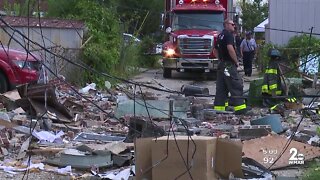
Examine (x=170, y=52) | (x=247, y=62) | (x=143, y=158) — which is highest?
(x=143, y=158)

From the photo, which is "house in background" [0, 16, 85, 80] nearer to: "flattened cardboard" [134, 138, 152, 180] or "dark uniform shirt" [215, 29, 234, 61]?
"dark uniform shirt" [215, 29, 234, 61]

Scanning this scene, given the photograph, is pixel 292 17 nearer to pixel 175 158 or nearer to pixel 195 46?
pixel 195 46

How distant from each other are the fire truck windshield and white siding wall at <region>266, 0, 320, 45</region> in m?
2.31

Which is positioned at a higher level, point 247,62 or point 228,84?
point 228,84

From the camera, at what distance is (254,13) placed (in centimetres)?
5659

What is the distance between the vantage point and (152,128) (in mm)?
8602

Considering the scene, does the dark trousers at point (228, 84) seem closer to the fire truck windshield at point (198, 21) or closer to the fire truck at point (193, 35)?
the fire truck at point (193, 35)

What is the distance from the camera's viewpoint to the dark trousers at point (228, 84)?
12492mm

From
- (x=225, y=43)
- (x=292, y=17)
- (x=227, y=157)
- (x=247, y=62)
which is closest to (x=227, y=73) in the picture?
(x=225, y=43)

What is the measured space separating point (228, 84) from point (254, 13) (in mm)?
45022

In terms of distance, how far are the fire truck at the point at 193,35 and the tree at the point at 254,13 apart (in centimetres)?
3206

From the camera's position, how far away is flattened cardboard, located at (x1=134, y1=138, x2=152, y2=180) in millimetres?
6707

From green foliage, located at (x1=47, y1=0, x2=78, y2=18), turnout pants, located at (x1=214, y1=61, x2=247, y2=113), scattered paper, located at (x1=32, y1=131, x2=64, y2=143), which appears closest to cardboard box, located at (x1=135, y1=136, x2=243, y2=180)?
scattered paper, located at (x1=32, y1=131, x2=64, y2=143)

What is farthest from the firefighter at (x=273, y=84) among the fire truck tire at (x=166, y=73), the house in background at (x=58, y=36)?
the fire truck tire at (x=166, y=73)
